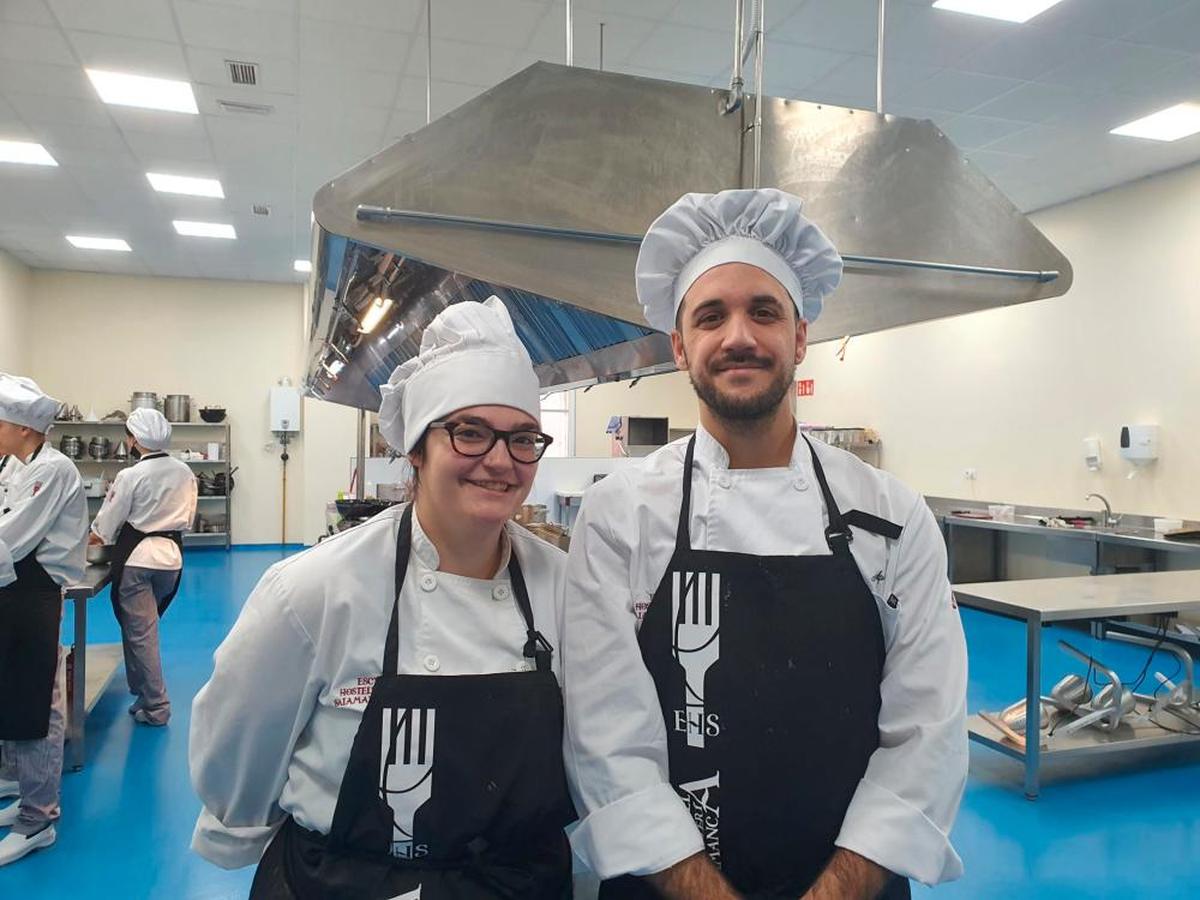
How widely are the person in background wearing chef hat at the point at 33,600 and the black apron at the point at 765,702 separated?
8.13 ft

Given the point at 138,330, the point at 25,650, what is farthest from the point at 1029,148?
the point at 138,330

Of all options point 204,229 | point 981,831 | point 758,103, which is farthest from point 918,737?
point 204,229

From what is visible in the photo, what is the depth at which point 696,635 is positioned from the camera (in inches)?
42.4

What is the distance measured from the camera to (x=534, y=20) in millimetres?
3596

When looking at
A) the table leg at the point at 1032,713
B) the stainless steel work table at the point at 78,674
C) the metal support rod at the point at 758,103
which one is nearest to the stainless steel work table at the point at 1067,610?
the table leg at the point at 1032,713

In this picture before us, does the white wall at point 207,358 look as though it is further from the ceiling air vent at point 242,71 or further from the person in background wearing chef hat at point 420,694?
the person in background wearing chef hat at point 420,694

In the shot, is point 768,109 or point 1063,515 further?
point 1063,515

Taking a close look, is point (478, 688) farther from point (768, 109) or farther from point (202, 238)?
point (202, 238)

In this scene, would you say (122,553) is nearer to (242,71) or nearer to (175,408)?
(242,71)

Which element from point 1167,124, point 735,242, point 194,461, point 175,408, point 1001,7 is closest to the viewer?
point 735,242

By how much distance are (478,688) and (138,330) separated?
379 inches

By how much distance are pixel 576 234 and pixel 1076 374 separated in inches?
232

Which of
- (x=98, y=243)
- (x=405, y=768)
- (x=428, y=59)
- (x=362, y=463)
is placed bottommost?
(x=405, y=768)

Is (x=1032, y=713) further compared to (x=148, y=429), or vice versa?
(x=148, y=429)
